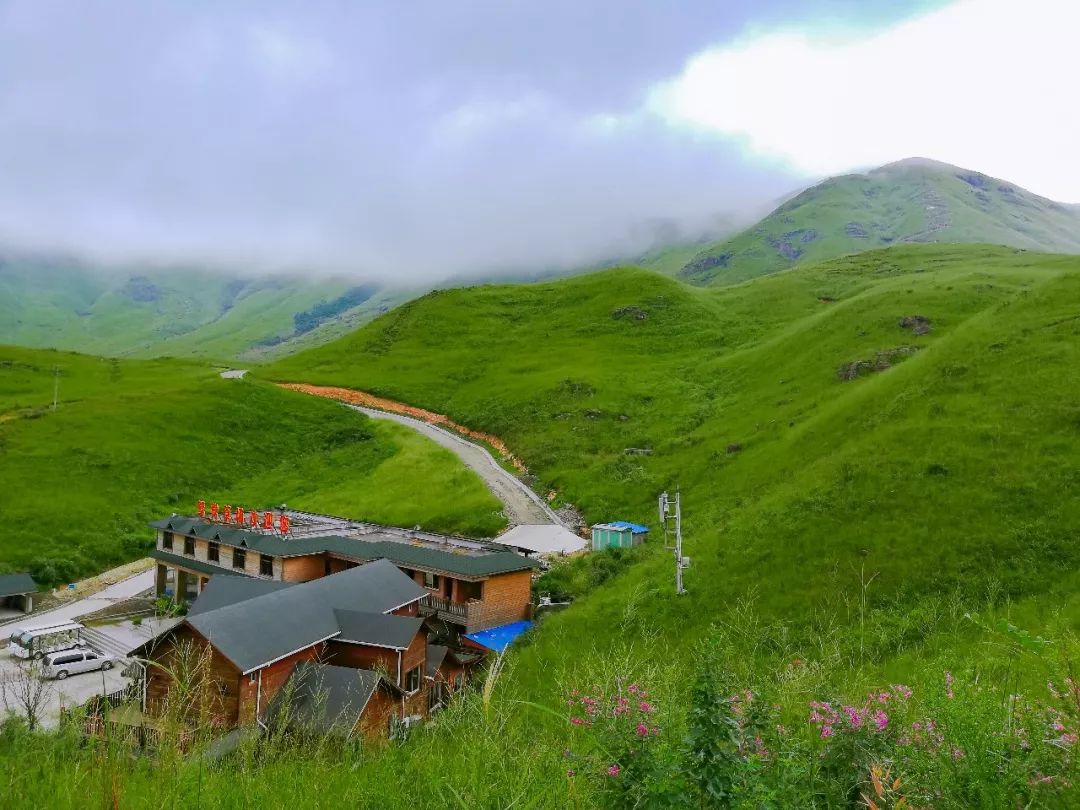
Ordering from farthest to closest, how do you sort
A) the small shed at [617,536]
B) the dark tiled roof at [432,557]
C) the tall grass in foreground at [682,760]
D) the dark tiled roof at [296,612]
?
the small shed at [617,536] → the dark tiled roof at [432,557] → the dark tiled roof at [296,612] → the tall grass in foreground at [682,760]

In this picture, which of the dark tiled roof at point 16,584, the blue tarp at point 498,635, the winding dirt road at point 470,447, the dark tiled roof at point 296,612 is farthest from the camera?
the winding dirt road at point 470,447

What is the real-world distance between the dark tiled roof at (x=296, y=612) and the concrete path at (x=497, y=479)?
57.5ft

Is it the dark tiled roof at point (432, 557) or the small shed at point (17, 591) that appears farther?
the small shed at point (17, 591)

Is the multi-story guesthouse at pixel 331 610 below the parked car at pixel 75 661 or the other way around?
the other way around

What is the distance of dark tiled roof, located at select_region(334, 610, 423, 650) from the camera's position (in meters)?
27.1

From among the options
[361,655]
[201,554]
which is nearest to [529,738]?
[361,655]

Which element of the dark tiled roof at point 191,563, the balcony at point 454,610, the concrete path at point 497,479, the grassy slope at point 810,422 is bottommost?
the dark tiled roof at point 191,563

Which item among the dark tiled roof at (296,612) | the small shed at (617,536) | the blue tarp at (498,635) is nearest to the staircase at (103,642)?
the dark tiled roof at (296,612)

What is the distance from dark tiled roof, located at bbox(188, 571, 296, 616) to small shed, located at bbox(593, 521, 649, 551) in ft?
63.5

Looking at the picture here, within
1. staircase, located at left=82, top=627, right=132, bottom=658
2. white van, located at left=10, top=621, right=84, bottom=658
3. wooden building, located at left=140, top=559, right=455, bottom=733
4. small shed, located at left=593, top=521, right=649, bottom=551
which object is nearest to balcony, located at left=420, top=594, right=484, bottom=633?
wooden building, located at left=140, top=559, right=455, bottom=733

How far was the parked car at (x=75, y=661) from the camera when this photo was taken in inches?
1344

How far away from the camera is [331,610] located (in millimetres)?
29250

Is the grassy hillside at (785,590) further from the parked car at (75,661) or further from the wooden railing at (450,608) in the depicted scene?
the parked car at (75,661)

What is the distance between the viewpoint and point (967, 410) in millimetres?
35969
